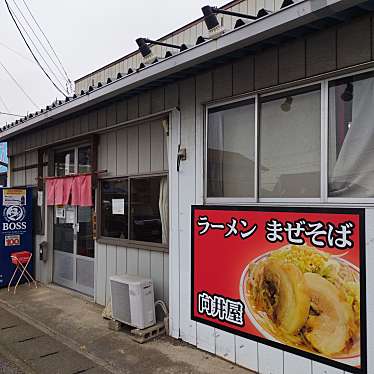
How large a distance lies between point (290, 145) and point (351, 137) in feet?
1.97

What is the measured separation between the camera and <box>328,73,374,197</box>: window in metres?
3.07

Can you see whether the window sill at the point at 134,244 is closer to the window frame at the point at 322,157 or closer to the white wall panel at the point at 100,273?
the white wall panel at the point at 100,273

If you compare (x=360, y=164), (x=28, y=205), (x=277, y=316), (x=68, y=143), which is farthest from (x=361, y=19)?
(x=28, y=205)

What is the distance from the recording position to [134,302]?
4715 millimetres

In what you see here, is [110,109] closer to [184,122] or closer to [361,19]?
[184,122]

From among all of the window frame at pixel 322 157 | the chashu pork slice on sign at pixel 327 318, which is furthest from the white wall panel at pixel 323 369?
the window frame at pixel 322 157

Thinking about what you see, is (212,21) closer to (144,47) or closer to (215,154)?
(144,47)

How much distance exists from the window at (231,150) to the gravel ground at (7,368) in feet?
9.32

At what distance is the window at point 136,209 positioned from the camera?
5.20m

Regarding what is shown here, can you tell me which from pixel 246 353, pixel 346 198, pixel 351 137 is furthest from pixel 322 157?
pixel 246 353

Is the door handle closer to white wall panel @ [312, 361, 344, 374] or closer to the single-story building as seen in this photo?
the single-story building

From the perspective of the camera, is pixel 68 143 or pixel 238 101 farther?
pixel 68 143

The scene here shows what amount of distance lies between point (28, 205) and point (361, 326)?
7095mm

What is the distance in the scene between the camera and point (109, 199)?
6.15 m
